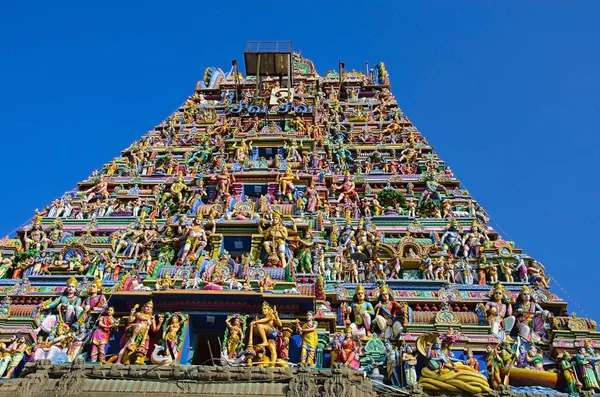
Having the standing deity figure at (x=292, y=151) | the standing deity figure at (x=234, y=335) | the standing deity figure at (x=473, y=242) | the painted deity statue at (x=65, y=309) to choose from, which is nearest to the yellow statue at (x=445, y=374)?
the standing deity figure at (x=234, y=335)

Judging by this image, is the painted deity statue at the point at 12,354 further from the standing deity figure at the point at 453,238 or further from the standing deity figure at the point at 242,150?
the standing deity figure at the point at 453,238

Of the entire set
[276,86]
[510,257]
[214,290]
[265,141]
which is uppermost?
[276,86]

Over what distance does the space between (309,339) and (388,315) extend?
2.67 meters

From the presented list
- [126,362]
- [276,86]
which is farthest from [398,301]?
[276,86]

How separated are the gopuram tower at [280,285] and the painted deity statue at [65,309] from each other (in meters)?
0.04

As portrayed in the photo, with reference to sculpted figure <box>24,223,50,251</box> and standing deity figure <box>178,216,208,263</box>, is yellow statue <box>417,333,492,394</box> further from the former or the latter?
sculpted figure <box>24,223,50,251</box>

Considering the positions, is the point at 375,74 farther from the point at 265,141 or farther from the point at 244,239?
the point at 244,239

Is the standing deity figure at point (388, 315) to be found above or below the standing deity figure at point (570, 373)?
above

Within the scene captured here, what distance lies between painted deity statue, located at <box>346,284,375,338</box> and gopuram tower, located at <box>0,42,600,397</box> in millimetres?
38

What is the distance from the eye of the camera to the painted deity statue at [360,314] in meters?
16.1

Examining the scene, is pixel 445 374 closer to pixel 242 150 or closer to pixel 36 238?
pixel 242 150

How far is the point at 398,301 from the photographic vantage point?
17.1 meters

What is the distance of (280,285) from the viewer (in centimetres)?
1605

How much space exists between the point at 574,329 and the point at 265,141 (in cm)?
1418
